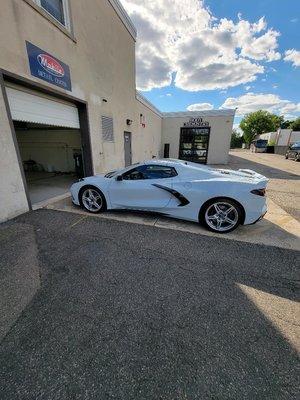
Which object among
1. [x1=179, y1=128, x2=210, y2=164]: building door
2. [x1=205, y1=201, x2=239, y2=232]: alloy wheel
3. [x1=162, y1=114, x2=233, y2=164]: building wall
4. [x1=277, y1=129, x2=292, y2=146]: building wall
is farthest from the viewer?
[x1=277, y1=129, x2=292, y2=146]: building wall

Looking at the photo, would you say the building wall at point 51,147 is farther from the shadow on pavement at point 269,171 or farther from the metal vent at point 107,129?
the shadow on pavement at point 269,171

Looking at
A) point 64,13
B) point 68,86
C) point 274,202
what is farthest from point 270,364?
point 64,13

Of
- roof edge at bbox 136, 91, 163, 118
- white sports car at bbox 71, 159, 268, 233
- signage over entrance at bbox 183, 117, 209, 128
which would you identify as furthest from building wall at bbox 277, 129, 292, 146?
white sports car at bbox 71, 159, 268, 233

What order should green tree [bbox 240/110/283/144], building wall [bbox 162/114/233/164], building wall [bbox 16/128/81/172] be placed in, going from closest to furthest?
building wall [bbox 16/128/81/172] < building wall [bbox 162/114/233/164] < green tree [bbox 240/110/283/144]

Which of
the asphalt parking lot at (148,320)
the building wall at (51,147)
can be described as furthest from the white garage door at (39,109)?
the building wall at (51,147)

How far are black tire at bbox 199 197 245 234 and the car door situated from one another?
0.77 meters

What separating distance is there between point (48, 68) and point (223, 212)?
219 inches

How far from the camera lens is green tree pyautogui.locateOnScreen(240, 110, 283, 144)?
61.4 metres

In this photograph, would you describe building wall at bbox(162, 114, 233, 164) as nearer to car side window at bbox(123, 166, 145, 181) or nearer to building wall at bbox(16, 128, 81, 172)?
building wall at bbox(16, 128, 81, 172)

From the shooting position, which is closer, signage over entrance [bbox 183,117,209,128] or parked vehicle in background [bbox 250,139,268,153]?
signage over entrance [bbox 183,117,209,128]

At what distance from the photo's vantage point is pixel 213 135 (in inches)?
665

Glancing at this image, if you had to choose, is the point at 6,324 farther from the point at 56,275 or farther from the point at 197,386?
the point at 197,386

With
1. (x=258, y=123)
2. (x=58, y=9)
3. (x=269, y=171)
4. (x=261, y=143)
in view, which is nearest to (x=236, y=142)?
(x=258, y=123)

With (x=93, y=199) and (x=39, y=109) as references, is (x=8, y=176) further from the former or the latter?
(x=39, y=109)
